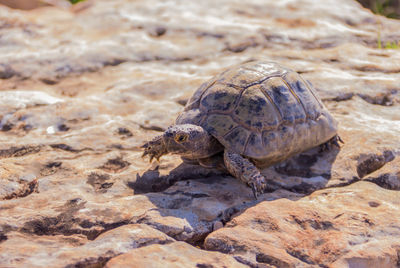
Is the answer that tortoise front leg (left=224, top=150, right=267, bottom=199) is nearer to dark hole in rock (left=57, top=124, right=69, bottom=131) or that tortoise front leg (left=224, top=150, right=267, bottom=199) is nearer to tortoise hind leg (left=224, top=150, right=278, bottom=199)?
tortoise hind leg (left=224, top=150, right=278, bottom=199)

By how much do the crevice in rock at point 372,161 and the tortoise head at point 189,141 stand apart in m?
1.42

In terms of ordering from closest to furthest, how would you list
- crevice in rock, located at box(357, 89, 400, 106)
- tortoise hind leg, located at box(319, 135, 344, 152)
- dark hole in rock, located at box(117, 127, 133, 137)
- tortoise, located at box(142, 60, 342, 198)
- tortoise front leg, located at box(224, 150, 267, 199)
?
tortoise front leg, located at box(224, 150, 267, 199)
tortoise, located at box(142, 60, 342, 198)
tortoise hind leg, located at box(319, 135, 344, 152)
dark hole in rock, located at box(117, 127, 133, 137)
crevice in rock, located at box(357, 89, 400, 106)

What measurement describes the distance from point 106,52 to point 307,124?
408 cm

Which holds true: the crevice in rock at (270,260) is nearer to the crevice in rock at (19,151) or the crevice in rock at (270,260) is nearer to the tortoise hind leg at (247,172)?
the tortoise hind leg at (247,172)

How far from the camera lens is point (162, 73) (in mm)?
6266

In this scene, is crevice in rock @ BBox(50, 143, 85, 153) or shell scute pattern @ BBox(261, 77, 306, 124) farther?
crevice in rock @ BBox(50, 143, 85, 153)

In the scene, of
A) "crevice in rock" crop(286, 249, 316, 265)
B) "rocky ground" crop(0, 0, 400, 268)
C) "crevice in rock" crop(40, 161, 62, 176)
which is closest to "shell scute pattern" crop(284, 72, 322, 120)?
"rocky ground" crop(0, 0, 400, 268)

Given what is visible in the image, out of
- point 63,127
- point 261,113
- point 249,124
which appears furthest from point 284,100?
point 63,127

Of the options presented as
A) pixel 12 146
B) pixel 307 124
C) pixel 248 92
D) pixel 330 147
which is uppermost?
pixel 248 92

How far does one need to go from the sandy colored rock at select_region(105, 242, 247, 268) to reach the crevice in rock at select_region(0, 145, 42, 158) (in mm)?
2090

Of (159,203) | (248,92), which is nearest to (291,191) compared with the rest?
(248,92)

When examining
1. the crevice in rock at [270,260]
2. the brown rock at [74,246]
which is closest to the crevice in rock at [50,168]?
the brown rock at [74,246]

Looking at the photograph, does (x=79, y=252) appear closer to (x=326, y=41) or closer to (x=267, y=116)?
(x=267, y=116)

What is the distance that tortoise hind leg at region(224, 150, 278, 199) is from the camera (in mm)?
3393
